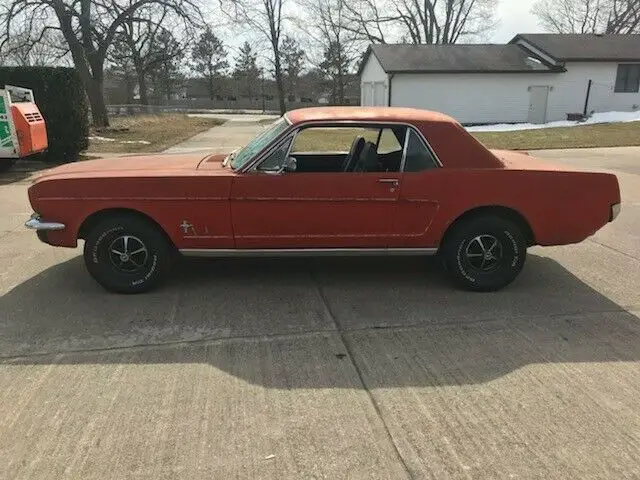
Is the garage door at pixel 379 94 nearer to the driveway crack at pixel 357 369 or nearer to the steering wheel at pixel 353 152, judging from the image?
the steering wheel at pixel 353 152

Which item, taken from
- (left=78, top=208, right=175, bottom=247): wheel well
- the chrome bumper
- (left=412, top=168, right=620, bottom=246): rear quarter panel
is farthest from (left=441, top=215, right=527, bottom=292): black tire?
the chrome bumper

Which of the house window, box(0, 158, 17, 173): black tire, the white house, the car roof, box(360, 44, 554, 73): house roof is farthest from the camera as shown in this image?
the house window

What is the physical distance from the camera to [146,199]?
428 cm

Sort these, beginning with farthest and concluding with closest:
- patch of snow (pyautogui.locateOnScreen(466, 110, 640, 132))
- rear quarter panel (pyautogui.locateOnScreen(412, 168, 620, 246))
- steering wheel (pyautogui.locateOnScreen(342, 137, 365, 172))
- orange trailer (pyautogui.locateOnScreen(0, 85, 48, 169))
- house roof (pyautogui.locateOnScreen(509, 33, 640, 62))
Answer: house roof (pyautogui.locateOnScreen(509, 33, 640, 62)) → patch of snow (pyautogui.locateOnScreen(466, 110, 640, 132)) → orange trailer (pyautogui.locateOnScreen(0, 85, 48, 169)) → steering wheel (pyautogui.locateOnScreen(342, 137, 365, 172)) → rear quarter panel (pyautogui.locateOnScreen(412, 168, 620, 246))

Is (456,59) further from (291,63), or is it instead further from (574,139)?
(291,63)

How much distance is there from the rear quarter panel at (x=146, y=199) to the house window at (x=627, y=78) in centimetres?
3385

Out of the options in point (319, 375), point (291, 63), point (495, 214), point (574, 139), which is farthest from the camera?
point (291, 63)

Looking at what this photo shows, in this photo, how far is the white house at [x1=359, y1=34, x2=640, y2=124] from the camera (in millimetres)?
30078

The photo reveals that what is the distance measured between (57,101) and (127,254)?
10695mm

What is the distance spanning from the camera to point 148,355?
3.48m

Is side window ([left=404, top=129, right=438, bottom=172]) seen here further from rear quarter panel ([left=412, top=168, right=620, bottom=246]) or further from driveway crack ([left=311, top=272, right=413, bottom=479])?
driveway crack ([left=311, top=272, right=413, bottom=479])

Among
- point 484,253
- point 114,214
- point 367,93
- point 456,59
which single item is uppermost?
point 456,59

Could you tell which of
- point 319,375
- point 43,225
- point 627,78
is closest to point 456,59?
point 627,78

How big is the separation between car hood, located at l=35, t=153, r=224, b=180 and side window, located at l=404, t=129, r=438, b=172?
1679 mm
